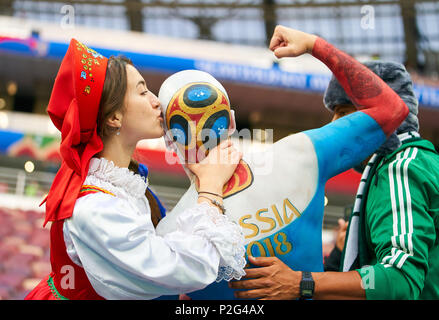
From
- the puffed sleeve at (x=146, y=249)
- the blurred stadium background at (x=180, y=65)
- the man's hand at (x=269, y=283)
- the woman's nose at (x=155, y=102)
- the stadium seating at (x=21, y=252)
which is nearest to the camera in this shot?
the puffed sleeve at (x=146, y=249)

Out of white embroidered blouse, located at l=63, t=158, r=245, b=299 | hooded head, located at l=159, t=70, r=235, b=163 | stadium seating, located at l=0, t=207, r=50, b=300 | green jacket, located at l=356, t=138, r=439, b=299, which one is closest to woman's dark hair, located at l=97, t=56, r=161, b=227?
hooded head, located at l=159, t=70, r=235, b=163

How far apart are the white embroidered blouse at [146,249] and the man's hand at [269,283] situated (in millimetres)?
60

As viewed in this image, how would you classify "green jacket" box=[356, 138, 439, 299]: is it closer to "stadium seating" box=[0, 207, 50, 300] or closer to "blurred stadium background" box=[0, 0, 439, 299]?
"blurred stadium background" box=[0, 0, 439, 299]

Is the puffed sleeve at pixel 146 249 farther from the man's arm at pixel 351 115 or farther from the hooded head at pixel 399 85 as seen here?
the hooded head at pixel 399 85

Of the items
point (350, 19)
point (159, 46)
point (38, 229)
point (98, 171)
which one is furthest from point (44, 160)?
point (350, 19)

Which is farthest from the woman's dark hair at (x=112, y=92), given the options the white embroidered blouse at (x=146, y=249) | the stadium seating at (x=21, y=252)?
the stadium seating at (x=21, y=252)

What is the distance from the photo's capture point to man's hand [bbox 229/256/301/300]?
1196 millimetres

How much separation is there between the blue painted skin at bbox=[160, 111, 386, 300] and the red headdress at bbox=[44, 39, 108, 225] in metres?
0.35

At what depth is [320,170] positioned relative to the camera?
4.15ft

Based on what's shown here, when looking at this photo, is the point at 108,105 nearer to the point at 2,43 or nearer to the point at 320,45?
the point at 320,45

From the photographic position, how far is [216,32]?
16.3m

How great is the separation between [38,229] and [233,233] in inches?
178

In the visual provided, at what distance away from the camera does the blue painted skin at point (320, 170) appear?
1234mm

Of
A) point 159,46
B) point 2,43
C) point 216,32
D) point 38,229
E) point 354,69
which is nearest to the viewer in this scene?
point 354,69
